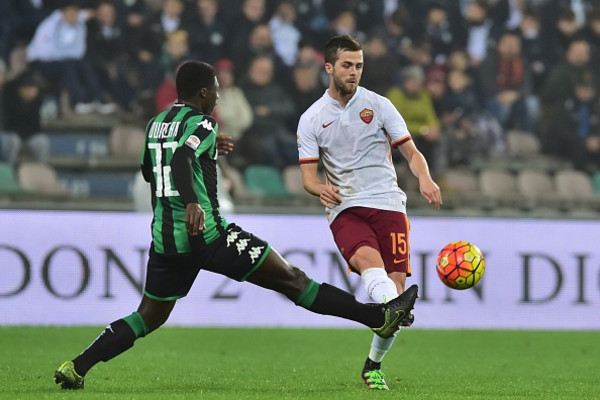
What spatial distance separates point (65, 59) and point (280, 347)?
5.69 m

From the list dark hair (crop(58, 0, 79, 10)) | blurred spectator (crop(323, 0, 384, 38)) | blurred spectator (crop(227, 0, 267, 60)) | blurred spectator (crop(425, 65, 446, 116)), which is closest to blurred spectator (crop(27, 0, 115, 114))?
dark hair (crop(58, 0, 79, 10))

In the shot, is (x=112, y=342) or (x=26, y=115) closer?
(x=112, y=342)

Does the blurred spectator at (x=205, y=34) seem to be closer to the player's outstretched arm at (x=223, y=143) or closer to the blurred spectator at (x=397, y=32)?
the blurred spectator at (x=397, y=32)

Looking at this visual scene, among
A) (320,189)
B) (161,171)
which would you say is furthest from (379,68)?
(161,171)

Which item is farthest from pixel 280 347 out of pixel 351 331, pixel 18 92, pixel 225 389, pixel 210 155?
pixel 18 92

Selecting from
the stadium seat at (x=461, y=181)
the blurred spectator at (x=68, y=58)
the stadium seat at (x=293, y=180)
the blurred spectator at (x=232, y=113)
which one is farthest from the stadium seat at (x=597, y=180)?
the blurred spectator at (x=68, y=58)

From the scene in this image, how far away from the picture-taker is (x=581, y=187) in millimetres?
14930

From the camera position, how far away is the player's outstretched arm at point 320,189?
250 inches

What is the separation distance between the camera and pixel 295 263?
11602 mm

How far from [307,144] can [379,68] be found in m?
8.04

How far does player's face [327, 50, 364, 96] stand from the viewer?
6520mm

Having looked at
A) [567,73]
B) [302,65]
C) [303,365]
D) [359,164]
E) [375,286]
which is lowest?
[303,365]

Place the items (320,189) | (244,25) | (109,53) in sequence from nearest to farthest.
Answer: (320,189)
(109,53)
(244,25)

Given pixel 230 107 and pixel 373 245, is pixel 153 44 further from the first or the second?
pixel 373 245
